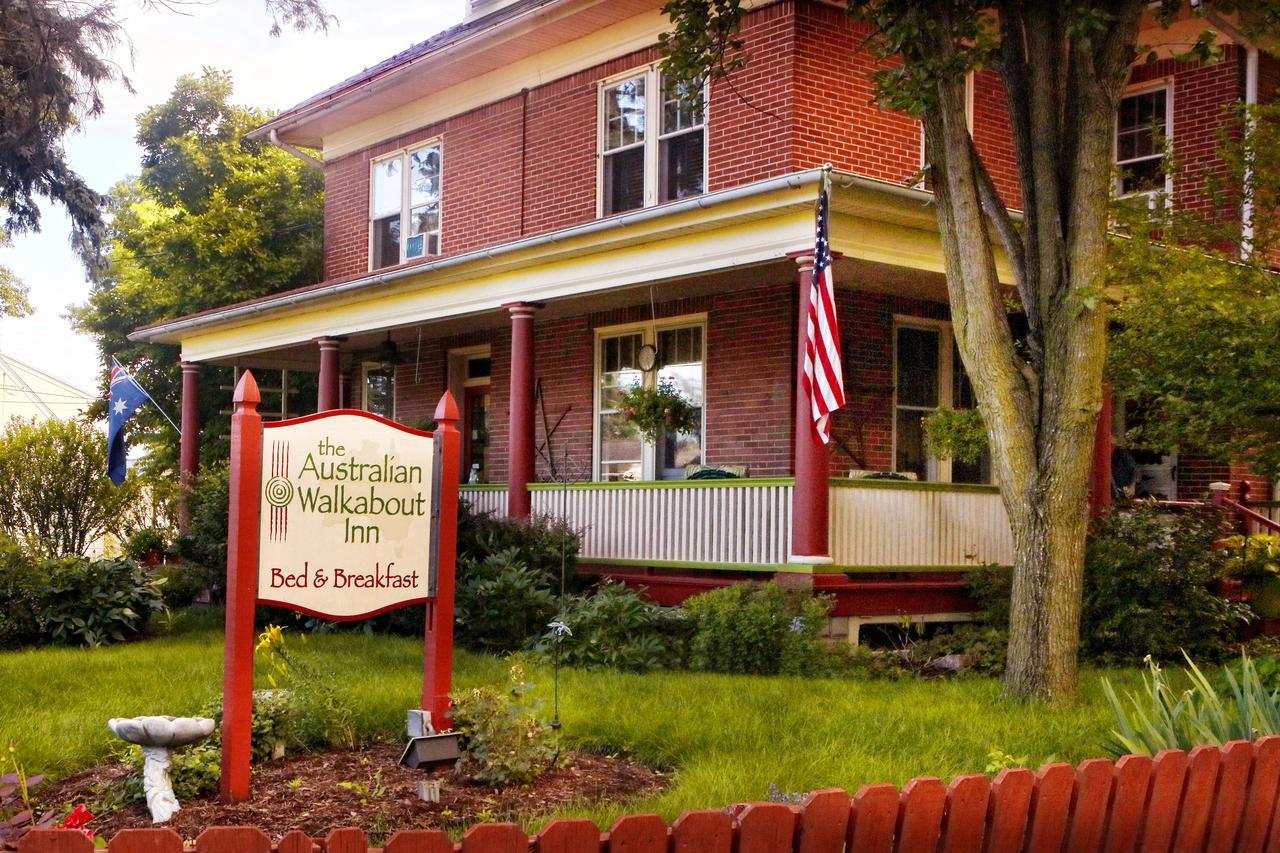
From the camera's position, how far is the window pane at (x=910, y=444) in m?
15.4

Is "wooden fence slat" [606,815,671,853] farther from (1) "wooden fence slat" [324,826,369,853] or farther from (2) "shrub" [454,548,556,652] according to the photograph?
(2) "shrub" [454,548,556,652]

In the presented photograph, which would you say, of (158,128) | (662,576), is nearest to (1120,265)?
(662,576)

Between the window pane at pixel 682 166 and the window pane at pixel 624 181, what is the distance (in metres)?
0.42

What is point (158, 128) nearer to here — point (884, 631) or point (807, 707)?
point (884, 631)

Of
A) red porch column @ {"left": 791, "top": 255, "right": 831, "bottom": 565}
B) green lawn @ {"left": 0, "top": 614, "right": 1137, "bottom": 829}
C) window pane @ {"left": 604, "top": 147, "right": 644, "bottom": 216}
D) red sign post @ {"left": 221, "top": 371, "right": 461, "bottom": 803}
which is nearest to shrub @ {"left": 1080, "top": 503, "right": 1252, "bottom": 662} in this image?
green lawn @ {"left": 0, "top": 614, "right": 1137, "bottom": 829}

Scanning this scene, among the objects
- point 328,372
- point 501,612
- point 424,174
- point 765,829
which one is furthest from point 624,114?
point 765,829

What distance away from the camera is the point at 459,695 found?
271 inches

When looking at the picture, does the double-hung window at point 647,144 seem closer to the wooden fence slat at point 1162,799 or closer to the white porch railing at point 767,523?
the white porch railing at point 767,523

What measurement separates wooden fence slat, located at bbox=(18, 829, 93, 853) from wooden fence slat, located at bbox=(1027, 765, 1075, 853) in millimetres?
2674

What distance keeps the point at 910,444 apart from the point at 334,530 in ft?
32.6

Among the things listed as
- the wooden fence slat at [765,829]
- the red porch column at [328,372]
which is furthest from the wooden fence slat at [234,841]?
the red porch column at [328,372]

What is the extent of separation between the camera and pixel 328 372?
17.8 metres

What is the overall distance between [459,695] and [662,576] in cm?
693

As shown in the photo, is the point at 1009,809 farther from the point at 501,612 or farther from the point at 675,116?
the point at 675,116
